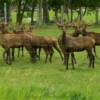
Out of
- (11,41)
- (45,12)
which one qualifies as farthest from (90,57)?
(45,12)

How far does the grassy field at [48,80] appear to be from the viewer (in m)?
11.1

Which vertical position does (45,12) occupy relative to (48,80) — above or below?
above

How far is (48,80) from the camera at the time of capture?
15055mm

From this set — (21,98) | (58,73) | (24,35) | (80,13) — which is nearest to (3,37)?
(24,35)

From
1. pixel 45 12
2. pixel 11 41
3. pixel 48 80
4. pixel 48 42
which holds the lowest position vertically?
pixel 48 80

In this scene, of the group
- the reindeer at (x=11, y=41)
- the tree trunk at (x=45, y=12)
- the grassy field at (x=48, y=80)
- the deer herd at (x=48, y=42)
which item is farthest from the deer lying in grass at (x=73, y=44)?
the tree trunk at (x=45, y=12)

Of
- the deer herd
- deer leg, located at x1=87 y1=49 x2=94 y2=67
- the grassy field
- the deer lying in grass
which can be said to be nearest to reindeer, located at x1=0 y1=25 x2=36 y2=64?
the deer herd

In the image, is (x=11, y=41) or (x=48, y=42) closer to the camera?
(x=11, y=41)

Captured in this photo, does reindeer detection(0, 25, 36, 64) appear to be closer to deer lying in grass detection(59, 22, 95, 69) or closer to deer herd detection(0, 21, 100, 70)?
deer herd detection(0, 21, 100, 70)

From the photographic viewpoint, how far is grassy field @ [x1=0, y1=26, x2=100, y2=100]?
36.4ft

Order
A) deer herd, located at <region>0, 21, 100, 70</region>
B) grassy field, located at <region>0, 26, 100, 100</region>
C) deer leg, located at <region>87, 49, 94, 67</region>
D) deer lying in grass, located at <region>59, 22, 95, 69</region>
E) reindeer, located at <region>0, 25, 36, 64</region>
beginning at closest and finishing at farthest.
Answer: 1. grassy field, located at <region>0, 26, 100, 100</region>
2. deer lying in grass, located at <region>59, 22, 95, 69</region>
3. deer herd, located at <region>0, 21, 100, 70</region>
4. deer leg, located at <region>87, 49, 94, 67</region>
5. reindeer, located at <region>0, 25, 36, 64</region>

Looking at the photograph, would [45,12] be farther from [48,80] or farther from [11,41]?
[48,80]

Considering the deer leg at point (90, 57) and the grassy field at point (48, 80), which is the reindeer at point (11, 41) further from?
the deer leg at point (90, 57)

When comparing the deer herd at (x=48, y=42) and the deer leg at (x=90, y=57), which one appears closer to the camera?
A: the deer herd at (x=48, y=42)
